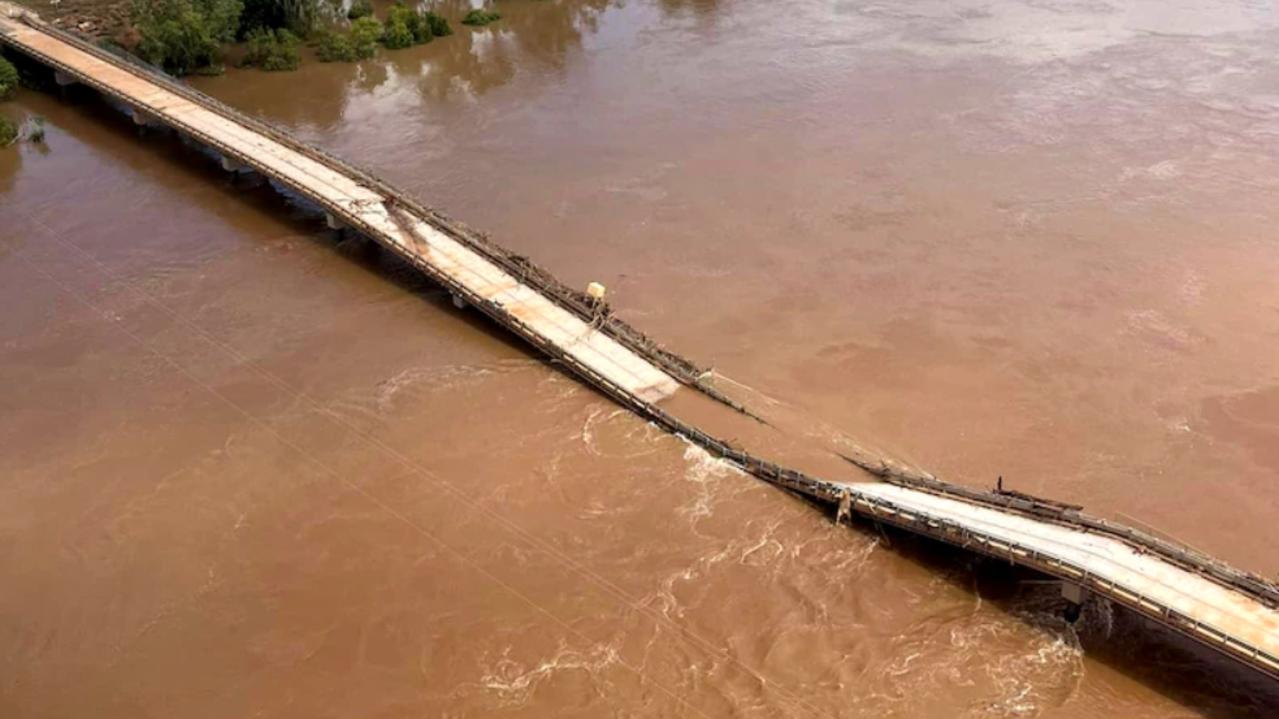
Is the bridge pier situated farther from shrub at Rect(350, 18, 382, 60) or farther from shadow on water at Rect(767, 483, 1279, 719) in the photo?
shrub at Rect(350, 18, 382, 60)

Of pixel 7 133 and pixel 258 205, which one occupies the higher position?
pixel 7 133

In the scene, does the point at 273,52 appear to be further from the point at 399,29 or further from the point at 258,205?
the point at 258,205

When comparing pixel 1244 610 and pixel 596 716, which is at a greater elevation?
pixel 1244 610

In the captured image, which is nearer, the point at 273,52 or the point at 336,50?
the point at 273,52

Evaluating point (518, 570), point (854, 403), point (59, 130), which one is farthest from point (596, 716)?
point (59, 130)

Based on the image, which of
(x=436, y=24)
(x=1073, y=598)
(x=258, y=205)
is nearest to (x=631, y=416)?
(x=1073, y=598)

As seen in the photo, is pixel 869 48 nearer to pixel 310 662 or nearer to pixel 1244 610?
pixel 1244 610

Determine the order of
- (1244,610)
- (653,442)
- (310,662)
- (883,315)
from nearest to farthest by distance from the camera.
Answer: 1. (1244,610)
2. (310,662)
3. (653,442)
4. (883,315)
